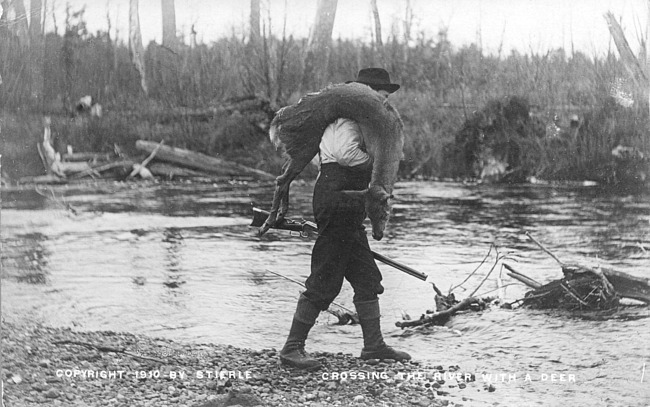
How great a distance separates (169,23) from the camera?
486 cm

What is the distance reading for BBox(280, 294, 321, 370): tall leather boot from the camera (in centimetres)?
423

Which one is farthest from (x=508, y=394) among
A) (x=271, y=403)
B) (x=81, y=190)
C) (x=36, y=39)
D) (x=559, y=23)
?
(x=36, y=39)

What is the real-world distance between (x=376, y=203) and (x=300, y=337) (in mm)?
875

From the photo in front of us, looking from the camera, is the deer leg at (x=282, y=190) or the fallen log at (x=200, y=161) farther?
the fallen log at (x=200, y=161)

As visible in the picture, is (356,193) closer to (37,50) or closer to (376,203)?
(376,203)

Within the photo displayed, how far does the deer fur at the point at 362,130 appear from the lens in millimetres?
4098

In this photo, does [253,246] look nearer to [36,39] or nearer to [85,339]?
[85,339]

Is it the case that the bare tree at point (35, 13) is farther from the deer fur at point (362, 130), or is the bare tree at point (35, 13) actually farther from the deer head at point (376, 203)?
the deer head at point (376, 203)

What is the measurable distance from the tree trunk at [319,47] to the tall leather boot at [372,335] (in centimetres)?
145

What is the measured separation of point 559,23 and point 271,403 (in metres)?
2.89

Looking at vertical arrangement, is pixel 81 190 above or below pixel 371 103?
below

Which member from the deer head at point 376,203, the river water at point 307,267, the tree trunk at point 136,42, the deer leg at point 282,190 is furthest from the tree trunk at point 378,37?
the tree trunk at point 136,42

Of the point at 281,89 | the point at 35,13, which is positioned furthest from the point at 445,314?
the point at 35,13

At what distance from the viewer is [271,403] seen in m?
4.14
